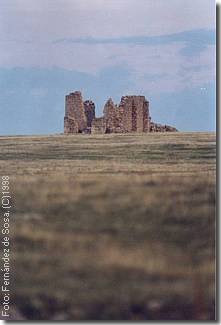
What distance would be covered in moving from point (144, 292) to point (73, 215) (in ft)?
2.62

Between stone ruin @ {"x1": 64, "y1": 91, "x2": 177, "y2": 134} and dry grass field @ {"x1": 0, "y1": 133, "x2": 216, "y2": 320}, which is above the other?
stone ruin @ {"x1": 64, "y1": 91, "x2": 177, "y2": 134}

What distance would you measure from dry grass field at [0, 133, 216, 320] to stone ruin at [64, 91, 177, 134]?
0.07m

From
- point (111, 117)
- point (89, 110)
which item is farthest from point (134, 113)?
point (89, 110)

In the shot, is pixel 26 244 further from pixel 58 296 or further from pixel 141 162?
pixel 141 162

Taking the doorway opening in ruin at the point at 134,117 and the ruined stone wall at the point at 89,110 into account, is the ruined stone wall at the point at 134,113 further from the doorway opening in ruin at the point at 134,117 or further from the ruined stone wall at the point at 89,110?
the ruined stone wall at the point at 89,110

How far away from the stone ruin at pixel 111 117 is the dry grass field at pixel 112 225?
0.23 feet

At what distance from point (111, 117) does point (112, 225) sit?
2.74 feet

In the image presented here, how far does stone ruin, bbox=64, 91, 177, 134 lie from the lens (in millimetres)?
5203

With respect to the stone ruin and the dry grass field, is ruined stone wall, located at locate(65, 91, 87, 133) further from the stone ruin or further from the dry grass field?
the dry grass field

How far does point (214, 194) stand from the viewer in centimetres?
511

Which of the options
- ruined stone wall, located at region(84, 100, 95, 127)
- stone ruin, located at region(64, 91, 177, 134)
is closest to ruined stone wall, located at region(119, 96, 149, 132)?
stone ruin, located at region(64, 91, 177, 134)

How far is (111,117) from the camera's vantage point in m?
5.25

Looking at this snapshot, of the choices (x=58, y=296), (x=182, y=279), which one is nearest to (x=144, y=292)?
(x=182, y=279)

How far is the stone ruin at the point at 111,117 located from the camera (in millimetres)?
5203
